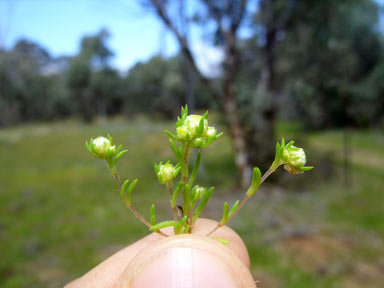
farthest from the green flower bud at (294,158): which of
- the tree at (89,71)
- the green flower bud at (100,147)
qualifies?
the tree at (89,71)

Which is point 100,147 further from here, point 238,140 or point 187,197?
point 238,140

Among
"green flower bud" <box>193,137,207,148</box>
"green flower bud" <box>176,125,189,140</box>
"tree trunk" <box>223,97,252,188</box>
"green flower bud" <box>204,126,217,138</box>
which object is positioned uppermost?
"green flower bud" <box>176,125,189,140</box>

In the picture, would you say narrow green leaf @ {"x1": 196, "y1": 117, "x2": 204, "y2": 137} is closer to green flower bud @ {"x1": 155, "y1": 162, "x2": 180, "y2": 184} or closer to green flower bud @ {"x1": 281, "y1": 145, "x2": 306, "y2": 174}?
green flower bud @ {"x1": 155, "y1": 162, "x2": 180, "y2": 184}

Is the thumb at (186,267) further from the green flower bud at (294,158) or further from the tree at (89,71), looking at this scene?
the tree at (89,71)

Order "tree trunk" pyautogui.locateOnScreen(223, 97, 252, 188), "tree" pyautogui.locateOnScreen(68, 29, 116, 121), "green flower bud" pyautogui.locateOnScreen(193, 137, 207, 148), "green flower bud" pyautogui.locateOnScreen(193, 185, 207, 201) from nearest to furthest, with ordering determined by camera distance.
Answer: "green flower bud" pyautogui.locateOnScreen(193, 137, 207, 148), "green flower bud" pyautogui.locateOnScreen(193, 185, 207, 201), "tree trunk" pyautogui.locateOnScreen(223, 97, 252, 188), "tree" pyautogui.locateOnScreen(68, 29, 116, 121)

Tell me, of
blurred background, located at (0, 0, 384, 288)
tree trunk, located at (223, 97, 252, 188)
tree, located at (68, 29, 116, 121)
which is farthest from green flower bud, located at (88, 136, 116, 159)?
tree, located at (68, 29, 116, 121)

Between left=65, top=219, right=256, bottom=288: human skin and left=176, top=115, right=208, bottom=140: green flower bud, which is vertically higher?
left=176, top=115, right=208, bottom=140: green flower bud

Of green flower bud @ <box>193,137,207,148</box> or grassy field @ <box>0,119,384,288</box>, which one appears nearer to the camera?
green flower bud @ <box>193,137,207,148</box>
